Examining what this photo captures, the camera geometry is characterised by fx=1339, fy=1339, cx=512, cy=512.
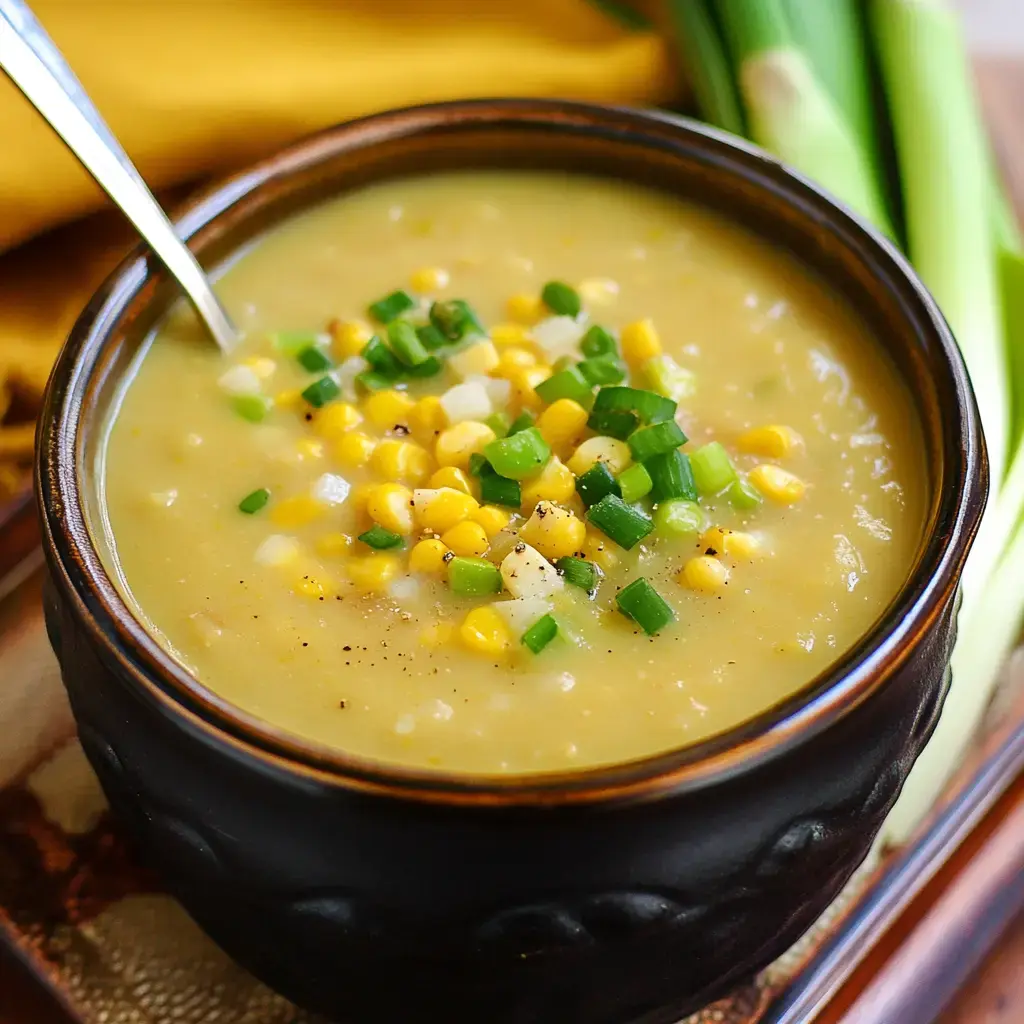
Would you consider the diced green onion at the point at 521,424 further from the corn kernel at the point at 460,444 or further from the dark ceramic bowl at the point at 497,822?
the dark ceramic bowl at the point at 497,822

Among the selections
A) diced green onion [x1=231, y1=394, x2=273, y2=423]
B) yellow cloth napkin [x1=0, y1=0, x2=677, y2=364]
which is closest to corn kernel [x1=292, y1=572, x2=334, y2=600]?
diced green onion [x1=231, y1=394, x2=273, y2=423]

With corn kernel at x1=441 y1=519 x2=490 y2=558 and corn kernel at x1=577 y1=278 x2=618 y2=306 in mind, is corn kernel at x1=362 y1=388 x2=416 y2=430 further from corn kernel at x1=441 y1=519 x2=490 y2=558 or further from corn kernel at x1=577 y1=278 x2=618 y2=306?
corn kernel at x1=577 y1=278 x2=618 y2=306

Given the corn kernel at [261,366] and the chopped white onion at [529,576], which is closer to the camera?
the chopped white onion at [529,576]

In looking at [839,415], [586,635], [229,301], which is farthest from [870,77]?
[586,635]

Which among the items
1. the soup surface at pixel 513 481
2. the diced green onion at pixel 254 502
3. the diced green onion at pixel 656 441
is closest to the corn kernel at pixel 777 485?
the soup surface at pixel 513 481

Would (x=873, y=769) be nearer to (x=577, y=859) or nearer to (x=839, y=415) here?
(x=577, y=859)

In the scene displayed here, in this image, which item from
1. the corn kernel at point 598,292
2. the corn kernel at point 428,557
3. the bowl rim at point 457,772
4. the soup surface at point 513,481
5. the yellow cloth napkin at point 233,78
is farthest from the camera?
the yellow cloth napkin at point 233,78

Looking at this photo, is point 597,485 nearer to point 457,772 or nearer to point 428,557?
point 428,557
